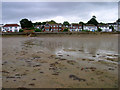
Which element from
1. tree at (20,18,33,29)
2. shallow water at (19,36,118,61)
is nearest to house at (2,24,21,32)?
tree at (20,18,33,29)

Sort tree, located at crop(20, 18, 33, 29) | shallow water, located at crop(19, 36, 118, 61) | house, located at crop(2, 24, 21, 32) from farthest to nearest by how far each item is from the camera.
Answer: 1. tree, located at crop(20, 18, 33, 29)
2. house, located at crop(2, 24, 21, 32)
3. shallow water, located at crop(19, 36, 118, 61)

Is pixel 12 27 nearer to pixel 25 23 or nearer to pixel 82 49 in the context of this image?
pixel 25 23

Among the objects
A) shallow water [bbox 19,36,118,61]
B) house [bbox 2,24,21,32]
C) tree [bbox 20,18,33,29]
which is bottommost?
shallow water [bbox 19,36,118,61]

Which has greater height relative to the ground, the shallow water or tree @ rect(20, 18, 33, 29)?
tree @ rect(20, 18, 33, 29)

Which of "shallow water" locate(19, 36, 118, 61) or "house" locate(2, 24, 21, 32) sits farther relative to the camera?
"house" locate(2, 24, 21, 32)

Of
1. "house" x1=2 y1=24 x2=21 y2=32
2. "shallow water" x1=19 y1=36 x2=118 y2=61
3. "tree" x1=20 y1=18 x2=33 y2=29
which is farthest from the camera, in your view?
"tree" x1=20 y1=18 x2=33 y2=29

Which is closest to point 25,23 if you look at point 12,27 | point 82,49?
point 12,27

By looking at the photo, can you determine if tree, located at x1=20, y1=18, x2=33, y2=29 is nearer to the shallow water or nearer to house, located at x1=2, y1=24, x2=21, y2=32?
house, located at x1=2, y1=24, x2=21, y2=32

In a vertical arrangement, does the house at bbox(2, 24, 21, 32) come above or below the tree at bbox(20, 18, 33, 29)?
below

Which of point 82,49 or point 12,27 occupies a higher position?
point 12,27

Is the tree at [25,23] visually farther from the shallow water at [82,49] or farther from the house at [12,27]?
the shallow water at [82,49]

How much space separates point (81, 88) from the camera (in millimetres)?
3238

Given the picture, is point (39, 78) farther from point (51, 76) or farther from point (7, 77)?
point (7, 77)

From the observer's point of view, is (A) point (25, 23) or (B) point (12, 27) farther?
(A) point (25, 23)
